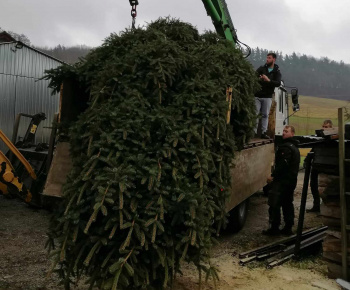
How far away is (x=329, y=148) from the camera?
208 inches

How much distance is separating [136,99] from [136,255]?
5.27 ft

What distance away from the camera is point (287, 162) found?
648 cm

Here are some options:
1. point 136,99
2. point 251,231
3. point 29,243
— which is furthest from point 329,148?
point 29,243

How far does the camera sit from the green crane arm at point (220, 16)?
8375mm

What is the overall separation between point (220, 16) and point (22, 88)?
705 centimetres

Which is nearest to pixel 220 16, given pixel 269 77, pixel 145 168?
pixel 269 77

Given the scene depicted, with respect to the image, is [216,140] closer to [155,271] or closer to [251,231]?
[155,271]

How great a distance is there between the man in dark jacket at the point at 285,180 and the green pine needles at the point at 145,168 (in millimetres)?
2139

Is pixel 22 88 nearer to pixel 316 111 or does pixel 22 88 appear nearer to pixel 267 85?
pixel 267 85

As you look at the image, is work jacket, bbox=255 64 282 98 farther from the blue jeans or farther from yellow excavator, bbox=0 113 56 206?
yellow excavator, bbox=0 113 56 206

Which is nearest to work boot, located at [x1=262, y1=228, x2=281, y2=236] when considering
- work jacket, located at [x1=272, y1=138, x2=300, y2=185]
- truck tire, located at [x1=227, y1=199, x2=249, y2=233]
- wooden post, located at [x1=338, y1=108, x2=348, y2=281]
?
truck tire, located at [x1=227, y1=199, x2=249, y2=233]

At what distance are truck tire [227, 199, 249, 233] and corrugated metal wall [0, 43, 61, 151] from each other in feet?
24.5

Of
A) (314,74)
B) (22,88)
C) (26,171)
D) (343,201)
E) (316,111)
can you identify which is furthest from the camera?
(314,74)

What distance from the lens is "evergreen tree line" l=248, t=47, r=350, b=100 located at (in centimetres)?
8444
